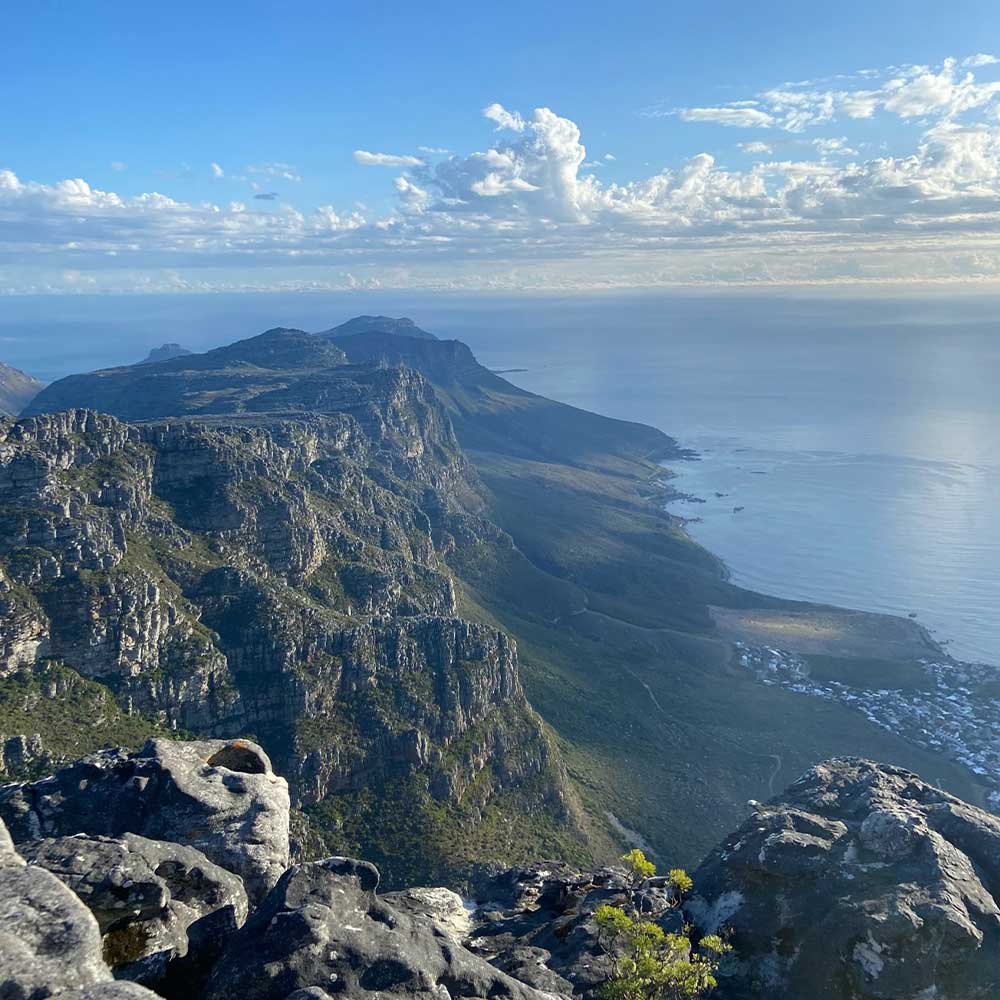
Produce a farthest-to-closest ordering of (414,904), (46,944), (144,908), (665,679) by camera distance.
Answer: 1. (665,679)
2. (414,904)
3. (144,908)
4. (46,944)

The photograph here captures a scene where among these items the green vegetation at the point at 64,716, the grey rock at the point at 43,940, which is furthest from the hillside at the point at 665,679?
the grey rock at the point at 43,940

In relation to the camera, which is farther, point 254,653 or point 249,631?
point 249,631

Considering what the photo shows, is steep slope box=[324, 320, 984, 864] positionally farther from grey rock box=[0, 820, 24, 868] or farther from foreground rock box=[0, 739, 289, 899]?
grey rock box=[0, 820, 24, 868]

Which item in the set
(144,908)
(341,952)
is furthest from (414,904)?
(144,908)

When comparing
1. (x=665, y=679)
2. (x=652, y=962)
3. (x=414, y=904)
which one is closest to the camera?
(x=652, y=962)

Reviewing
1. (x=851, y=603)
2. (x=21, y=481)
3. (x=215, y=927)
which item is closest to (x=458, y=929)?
(x=215, y=927)

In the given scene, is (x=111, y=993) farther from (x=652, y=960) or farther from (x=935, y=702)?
(x=935, y=702)
